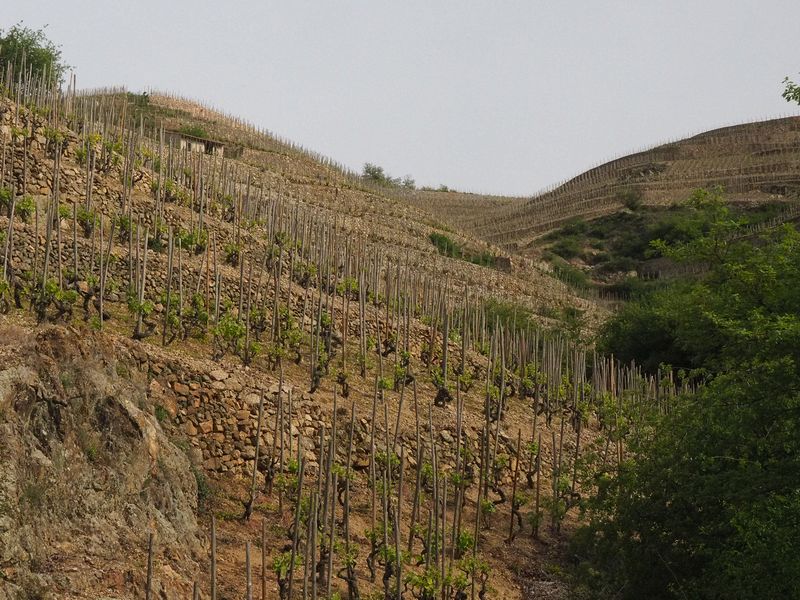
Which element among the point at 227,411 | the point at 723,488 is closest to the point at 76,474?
the point at 227,411

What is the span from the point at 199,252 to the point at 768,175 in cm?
5400

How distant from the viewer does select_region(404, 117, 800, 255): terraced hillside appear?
61.1 m

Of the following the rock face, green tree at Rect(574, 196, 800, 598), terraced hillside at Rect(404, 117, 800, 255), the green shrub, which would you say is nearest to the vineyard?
the rock face

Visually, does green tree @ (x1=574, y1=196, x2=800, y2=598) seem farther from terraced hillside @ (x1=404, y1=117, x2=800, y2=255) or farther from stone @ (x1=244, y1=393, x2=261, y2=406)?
terraced hillside @ (x1=404, y1=117, x2=800, y2=255)

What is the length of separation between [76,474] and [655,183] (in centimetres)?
6215

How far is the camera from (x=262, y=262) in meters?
18.4

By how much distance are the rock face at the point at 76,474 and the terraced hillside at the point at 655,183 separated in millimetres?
47142

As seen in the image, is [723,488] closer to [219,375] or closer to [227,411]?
[227,411]

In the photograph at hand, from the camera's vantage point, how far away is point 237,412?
12.5 metres

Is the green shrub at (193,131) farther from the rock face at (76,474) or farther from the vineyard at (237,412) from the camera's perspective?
the rock face at (76,474)

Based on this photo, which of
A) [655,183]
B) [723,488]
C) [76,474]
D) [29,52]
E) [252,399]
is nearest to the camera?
[76,474]

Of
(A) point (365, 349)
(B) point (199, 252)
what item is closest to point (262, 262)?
(B) point (199, 252)

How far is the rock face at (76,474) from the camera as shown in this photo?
7750 mm

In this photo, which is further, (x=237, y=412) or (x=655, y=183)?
(x=655, y=183)
